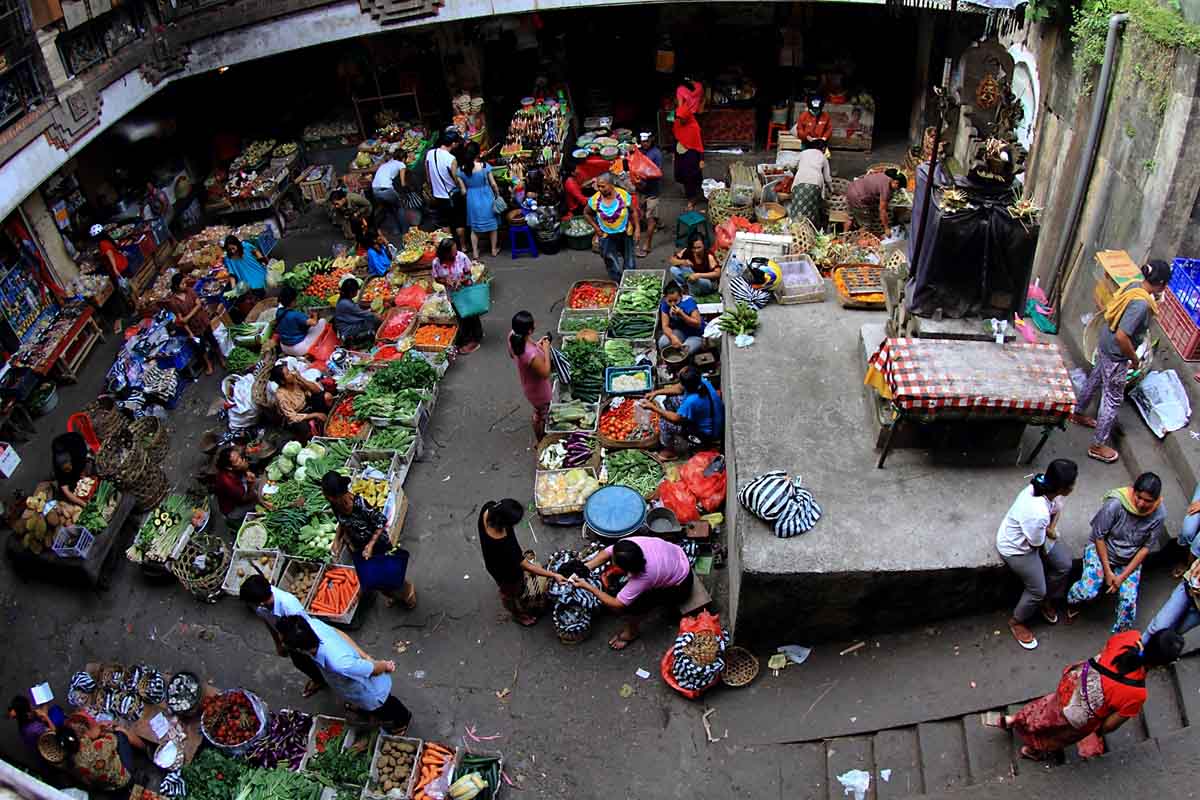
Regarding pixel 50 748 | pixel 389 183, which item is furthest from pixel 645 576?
pixel 389 183

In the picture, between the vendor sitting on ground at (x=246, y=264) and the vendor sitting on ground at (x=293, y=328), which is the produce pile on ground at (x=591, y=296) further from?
the vendor sitting on ground at (x=246, y=264)

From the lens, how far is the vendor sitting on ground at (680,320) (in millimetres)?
8922

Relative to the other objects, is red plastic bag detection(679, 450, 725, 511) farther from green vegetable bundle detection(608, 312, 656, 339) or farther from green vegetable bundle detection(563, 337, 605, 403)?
green vegetable bundle detection(608, 312, 656, 339)

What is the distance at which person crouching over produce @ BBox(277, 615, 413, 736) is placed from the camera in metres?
5.24

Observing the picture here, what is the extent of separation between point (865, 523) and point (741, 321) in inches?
111

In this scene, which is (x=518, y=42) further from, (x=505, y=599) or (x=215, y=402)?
Result: (x=505, y=599)

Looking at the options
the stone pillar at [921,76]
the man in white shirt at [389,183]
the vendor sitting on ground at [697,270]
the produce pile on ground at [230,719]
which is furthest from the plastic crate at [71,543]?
the stone pillar at [921,76]

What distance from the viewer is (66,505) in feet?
25.7

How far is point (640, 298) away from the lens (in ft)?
32.5

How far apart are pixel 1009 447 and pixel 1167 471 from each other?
1183 mm

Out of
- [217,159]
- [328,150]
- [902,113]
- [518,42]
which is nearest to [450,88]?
[518,42]

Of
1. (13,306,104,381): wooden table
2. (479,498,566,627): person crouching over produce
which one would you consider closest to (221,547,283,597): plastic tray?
(479,498,566,627): person crouching over produce

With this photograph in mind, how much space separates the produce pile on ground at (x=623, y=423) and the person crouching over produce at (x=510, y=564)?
73.4 inches

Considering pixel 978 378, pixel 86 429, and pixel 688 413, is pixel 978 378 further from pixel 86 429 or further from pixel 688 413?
pixel 86 429
